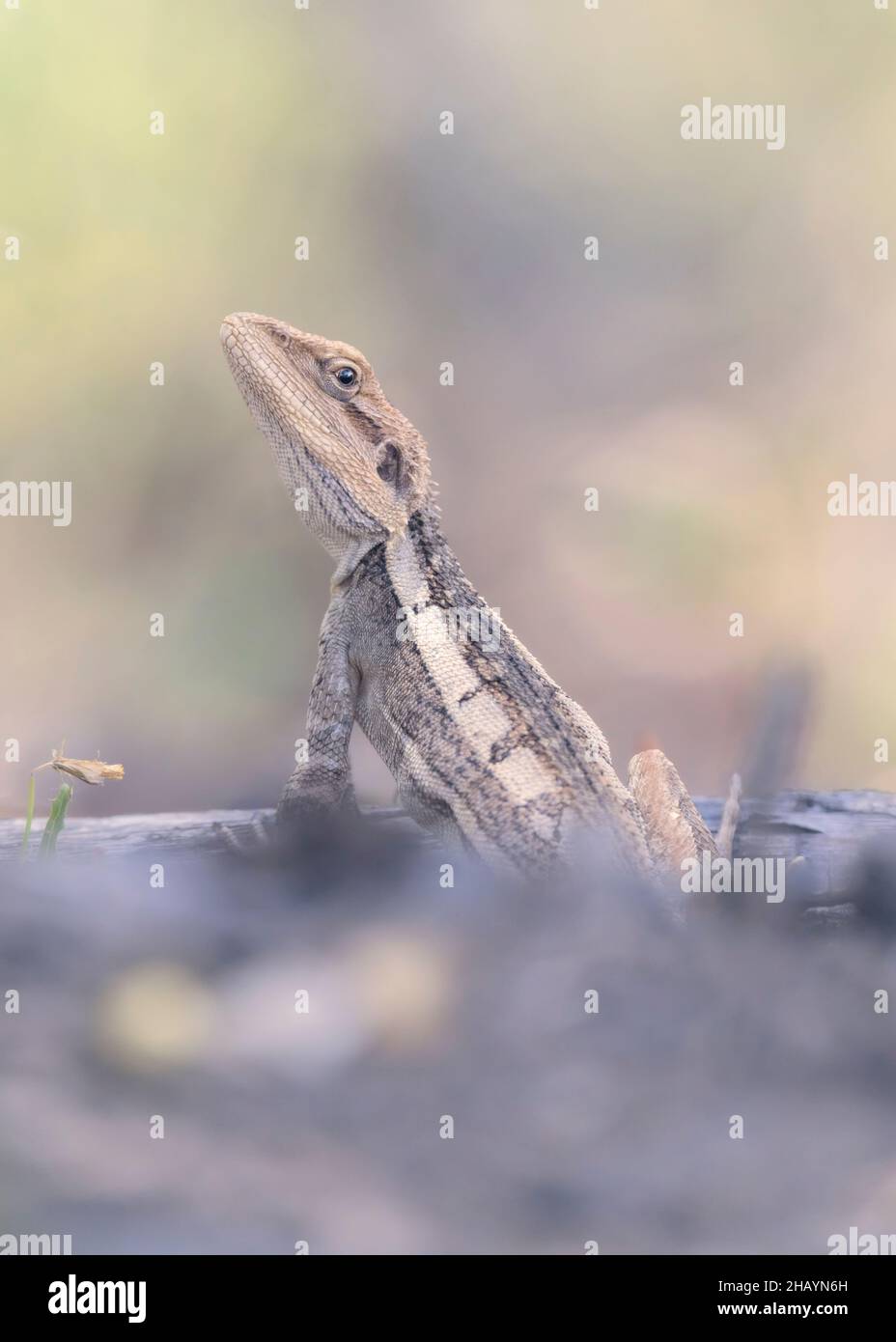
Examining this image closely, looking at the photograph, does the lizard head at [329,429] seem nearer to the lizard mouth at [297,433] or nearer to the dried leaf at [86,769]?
the lizard mouth at [297,433]

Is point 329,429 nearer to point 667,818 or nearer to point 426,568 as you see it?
point 426,568

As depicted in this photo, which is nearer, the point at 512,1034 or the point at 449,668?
the point at 512,1034

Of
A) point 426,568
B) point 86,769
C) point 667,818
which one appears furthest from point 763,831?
point 86,769

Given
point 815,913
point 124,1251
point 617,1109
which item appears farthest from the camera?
point 815,913

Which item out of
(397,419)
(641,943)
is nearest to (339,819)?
(397,419)

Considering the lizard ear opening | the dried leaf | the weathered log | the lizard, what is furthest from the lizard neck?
the dried leaf

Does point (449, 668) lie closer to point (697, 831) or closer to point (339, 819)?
point (339, 819)
